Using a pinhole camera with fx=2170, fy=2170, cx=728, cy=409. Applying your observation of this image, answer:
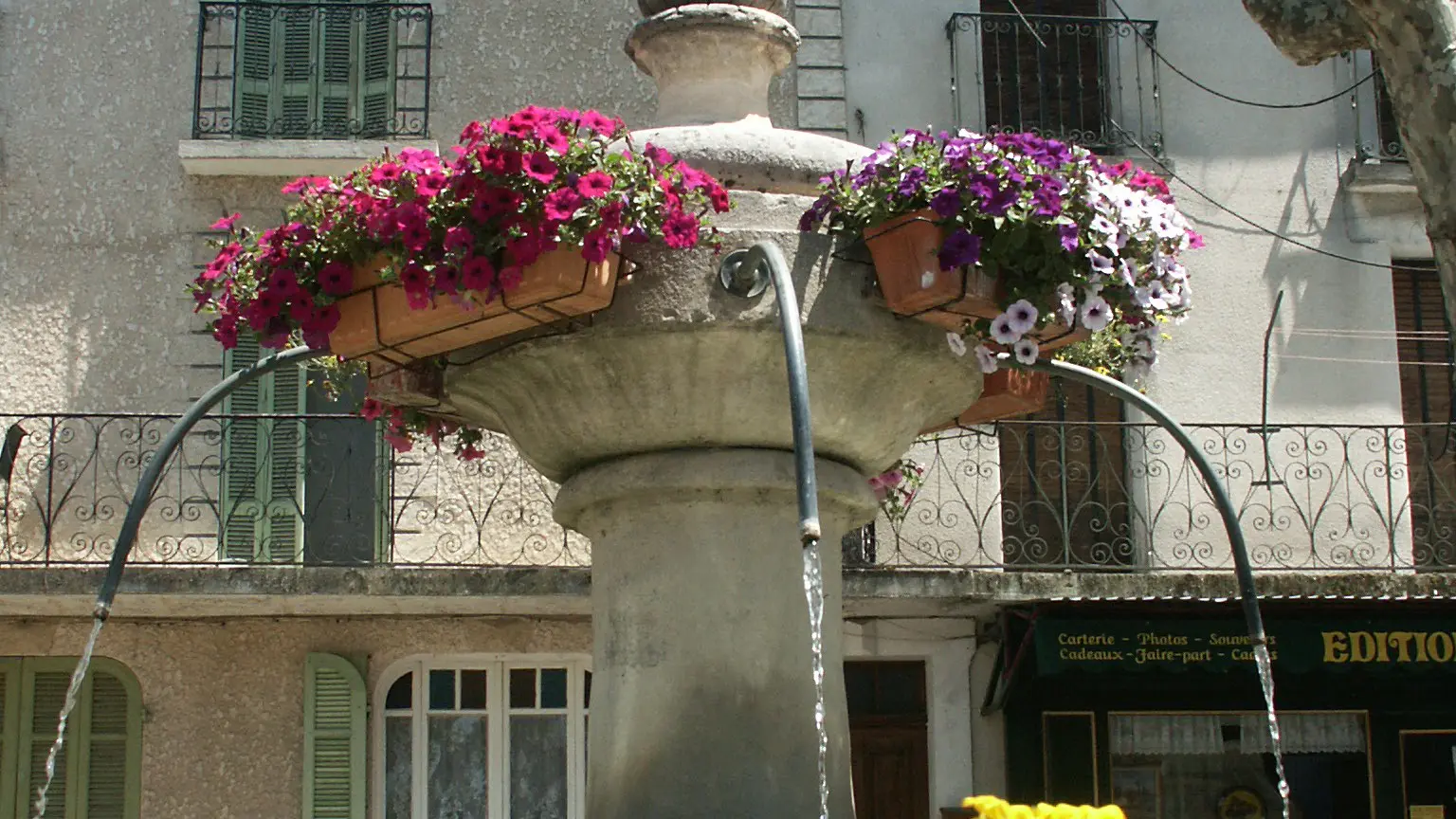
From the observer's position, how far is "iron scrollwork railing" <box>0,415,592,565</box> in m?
12.6

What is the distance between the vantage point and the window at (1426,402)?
534 inches

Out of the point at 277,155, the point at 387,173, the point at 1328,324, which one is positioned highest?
the point at 277,155

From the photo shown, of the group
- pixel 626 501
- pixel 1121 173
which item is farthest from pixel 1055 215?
pixel 626 501

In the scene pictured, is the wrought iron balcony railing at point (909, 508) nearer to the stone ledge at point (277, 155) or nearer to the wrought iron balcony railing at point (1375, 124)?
the stone ledge at point (277, 155)

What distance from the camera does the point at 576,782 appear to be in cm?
1267

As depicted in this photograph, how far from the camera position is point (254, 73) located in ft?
44.0

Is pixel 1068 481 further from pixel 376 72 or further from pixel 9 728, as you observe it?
pixel 9 728

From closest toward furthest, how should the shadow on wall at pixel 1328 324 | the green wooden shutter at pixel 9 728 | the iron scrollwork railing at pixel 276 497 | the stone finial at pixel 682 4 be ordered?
1. the stone finial at pixel 682 4
2. the green wooden shutter at pixel 9 728
3. the iron scrollwork railing at pixel 276 497
4. the shadow on wall at pixel 1328 324

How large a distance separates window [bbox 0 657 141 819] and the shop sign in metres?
5.31

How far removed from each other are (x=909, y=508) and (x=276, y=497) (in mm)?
3738

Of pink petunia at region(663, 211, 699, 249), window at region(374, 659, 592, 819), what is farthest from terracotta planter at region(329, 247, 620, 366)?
window at region(374, 659, 592, 819)

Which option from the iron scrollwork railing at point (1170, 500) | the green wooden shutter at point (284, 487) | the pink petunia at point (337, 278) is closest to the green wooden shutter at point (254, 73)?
the green wooden shutter at point (284, 487)

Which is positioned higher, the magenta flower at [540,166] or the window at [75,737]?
the magenta flower at [540,166]

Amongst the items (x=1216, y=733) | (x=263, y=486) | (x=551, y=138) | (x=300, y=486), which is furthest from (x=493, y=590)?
(x=551, y=138)
